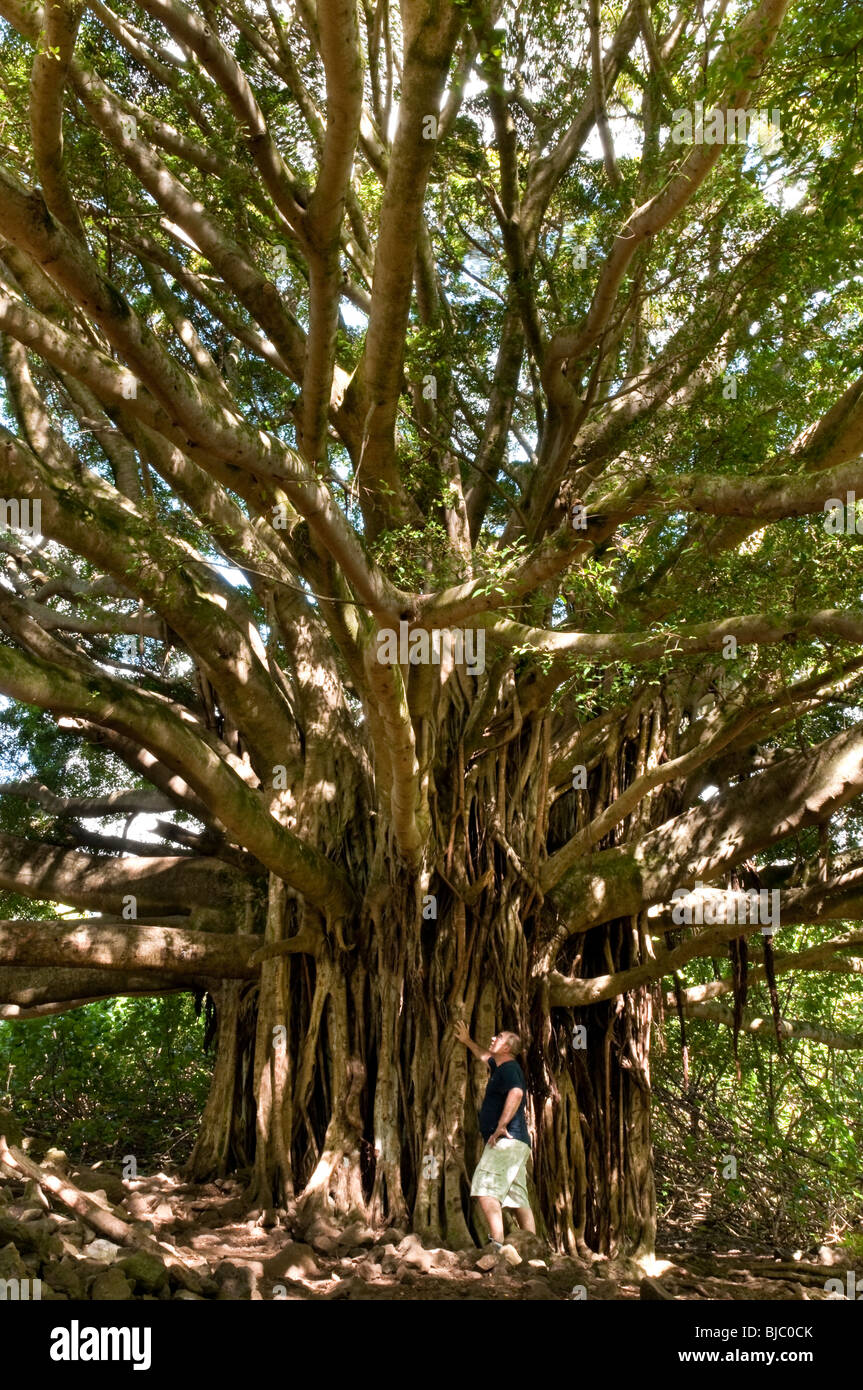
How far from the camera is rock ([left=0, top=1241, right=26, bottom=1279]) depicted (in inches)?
135

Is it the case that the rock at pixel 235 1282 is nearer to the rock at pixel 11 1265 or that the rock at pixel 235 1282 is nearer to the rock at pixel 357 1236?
the rock at pixel 11 1265

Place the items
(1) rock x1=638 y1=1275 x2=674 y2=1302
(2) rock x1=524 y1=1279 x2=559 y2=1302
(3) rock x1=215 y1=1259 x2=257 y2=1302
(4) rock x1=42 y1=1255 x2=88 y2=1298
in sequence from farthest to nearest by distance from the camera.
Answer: (2) rock x1=524 y1=1279 x2=559 y2=1302
(1) rock x1=638 y1=1275 x2=674 y2=1302
(3) rock x1=215 y1=1259 x2=257 y2=1302
(4) rock x1=42 y1=1255 x2=88 y2=1298

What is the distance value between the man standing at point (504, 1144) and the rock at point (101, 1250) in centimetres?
220

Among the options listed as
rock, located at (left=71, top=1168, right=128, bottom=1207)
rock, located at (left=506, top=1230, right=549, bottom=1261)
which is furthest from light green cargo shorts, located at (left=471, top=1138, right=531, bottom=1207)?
rock, located at (left=71, top=1168, right=128, bottom=1207)

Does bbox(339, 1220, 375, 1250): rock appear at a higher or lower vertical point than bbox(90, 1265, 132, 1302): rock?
lower

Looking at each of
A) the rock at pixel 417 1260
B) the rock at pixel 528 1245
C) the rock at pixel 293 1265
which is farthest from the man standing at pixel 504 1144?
the rock at pixel 293 1265

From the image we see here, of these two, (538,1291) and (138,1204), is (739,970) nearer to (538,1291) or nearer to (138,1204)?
(538,1291)

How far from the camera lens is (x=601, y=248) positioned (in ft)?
22.9

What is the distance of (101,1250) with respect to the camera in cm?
405

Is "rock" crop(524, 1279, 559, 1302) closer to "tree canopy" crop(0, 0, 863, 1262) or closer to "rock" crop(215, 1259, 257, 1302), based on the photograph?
"rock" crop(215, 1259, 257, 1302)

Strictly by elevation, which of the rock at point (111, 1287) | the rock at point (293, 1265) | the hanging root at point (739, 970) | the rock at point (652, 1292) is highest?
the hanging root at point (739, 970)

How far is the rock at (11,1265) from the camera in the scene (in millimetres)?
3424

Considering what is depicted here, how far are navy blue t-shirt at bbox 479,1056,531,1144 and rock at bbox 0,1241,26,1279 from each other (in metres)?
2.93
